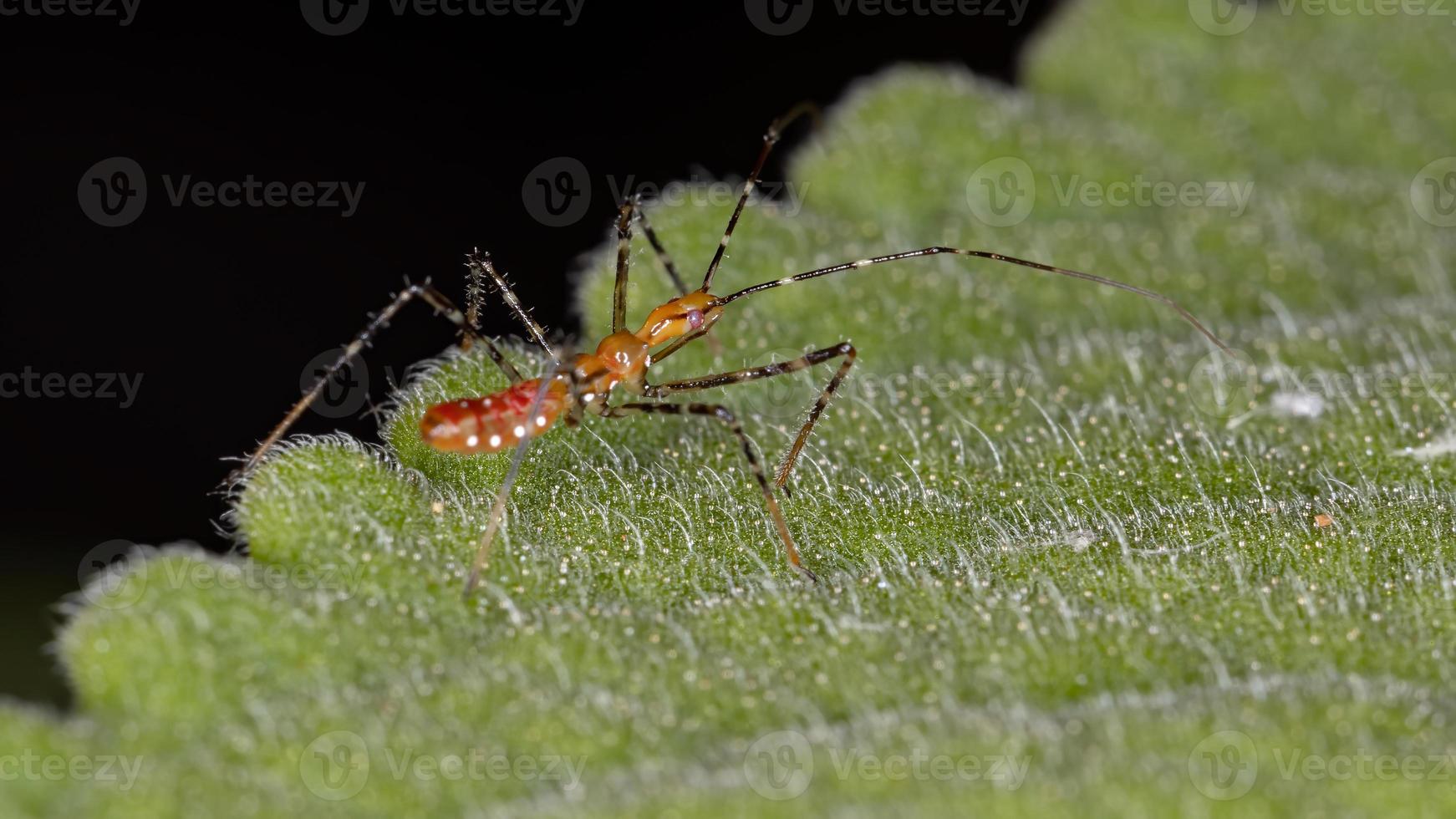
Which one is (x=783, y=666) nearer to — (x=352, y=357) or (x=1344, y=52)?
(x=352, y=357)

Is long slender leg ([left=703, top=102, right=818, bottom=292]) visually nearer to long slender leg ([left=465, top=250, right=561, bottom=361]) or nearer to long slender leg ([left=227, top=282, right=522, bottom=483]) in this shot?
long slender leg ([left=465, top=250, right=561, bottom=361])

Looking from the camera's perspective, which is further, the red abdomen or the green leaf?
the red abdomen

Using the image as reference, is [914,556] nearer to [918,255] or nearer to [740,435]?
[740,435]

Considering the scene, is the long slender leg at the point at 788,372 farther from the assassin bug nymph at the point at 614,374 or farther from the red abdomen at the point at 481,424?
the red abdomen at the point at 481,424

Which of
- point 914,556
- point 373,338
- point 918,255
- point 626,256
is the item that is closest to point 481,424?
point 373,338

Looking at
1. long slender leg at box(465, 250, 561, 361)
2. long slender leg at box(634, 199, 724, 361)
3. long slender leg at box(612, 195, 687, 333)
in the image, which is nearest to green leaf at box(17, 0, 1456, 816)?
long slender leg at box(634, 199, 724, 361)

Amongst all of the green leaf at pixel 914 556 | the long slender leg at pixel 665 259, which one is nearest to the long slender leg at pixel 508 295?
the green leaf at pixel 914 556
